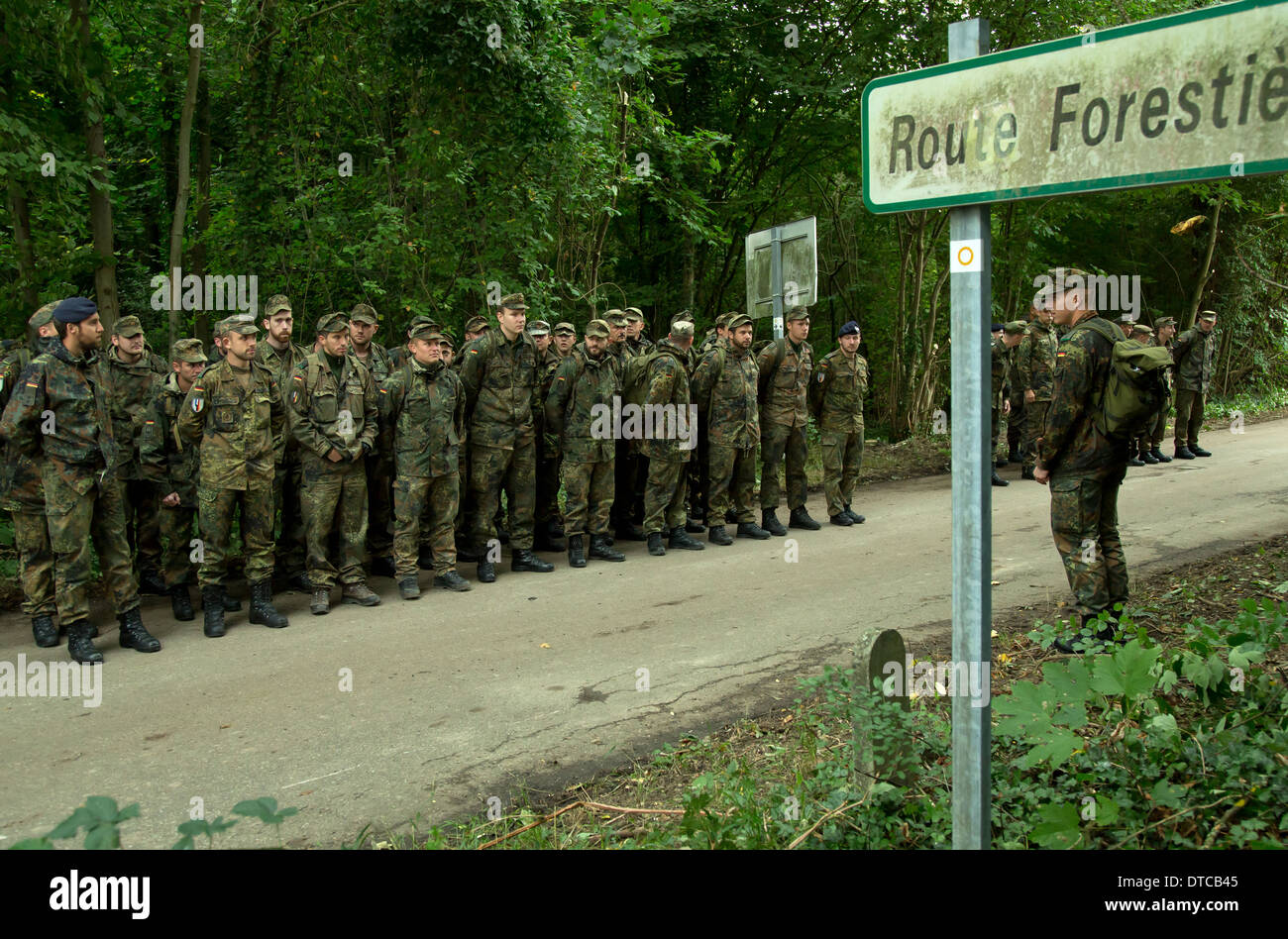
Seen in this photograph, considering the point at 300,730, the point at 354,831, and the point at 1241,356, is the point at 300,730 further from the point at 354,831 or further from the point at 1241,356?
the point at 1241,356

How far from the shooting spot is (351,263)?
40.0 ft

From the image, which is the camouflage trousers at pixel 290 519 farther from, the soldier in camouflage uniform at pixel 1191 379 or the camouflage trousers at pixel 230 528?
the soldier in camouflage uniform at pixel 1191 379

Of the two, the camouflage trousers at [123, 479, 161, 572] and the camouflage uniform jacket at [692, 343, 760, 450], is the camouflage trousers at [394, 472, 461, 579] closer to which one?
the camouflage trousers at [123, 479, 161, 572]

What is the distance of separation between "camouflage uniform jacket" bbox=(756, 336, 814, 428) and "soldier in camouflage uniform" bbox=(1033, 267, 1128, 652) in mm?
4832

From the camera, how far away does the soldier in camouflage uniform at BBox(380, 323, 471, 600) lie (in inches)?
340

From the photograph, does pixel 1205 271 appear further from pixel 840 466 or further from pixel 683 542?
pixel 683 542

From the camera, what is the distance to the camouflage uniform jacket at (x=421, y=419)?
8.66 m

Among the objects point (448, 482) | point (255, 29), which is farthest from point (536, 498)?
point (255, 29)

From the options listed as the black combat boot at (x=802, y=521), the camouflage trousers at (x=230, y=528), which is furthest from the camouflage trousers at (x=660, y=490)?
the camouflage trousers at (x=230, y=528)

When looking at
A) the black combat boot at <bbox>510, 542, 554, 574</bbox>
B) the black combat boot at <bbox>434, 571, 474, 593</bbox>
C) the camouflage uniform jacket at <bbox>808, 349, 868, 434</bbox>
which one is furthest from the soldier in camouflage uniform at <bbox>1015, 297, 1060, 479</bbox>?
the black combat boot at <bbox>434, 571, 474, 593</bbox>

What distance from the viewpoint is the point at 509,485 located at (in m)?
9.63

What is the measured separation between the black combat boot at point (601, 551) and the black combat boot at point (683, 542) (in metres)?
0.67
